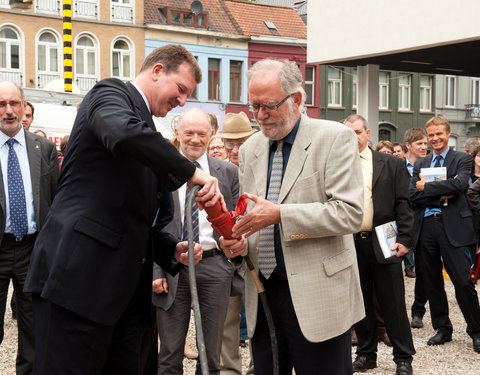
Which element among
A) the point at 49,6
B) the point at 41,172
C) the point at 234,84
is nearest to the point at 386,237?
the point at 41,172

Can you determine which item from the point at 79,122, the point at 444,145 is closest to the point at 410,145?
the point at 444,145

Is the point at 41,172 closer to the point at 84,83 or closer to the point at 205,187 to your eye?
the point at 205,187

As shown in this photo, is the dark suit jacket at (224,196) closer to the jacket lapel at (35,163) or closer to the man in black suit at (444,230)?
the jacket lapel at (35,163)

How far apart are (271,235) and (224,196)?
5.03 feet

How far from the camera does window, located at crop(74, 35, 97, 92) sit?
96.8 feet

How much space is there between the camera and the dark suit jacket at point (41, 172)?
198 inches

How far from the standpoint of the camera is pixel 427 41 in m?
14.0

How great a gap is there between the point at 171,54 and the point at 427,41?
1215 cm

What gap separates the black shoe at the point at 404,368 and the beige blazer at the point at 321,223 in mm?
2748

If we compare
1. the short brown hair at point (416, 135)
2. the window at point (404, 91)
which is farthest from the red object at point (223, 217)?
the window at point (404, 91)

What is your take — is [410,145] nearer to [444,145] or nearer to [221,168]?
[444,145]

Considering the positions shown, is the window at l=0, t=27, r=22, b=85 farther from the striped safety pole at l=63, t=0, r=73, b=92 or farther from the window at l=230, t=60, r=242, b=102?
the striped safety pole at l=63, t=0, r=73, b=92

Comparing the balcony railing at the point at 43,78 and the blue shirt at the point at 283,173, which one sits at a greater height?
the balcony railing at the point at 43,78

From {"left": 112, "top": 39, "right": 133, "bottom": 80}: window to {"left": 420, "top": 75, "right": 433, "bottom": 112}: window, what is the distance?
1647cm
